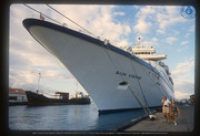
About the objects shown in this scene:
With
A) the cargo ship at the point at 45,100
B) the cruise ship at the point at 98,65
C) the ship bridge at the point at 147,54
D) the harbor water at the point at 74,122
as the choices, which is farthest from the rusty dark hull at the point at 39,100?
the cruise ship at the point at 98,65

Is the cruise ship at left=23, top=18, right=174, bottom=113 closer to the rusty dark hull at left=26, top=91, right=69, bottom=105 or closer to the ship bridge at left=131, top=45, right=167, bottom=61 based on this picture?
the ship bridge at left=131, top=45, right=167, bottom=61

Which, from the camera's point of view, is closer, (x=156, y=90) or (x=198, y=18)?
(x=198, y=18)

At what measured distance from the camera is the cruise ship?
8.73 metres

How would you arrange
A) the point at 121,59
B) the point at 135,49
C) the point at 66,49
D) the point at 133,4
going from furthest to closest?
1. the point at 135,49
2. the point at 121,59
3. the point at 66,49
4. the point at 133,4

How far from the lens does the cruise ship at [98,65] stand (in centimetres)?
→ 873

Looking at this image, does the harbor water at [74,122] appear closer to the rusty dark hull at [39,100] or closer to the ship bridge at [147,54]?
the ship bridge at [147,54]

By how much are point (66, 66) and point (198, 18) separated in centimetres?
795

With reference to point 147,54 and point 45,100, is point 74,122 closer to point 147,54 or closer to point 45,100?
point 147,54

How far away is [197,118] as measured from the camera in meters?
3.57

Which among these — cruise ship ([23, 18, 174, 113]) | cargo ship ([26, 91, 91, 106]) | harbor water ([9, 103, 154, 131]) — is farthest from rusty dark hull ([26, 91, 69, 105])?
cruise ship ([23, 18, 174, 113])

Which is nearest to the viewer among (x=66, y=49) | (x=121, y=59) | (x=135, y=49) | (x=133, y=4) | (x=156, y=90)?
(x=133, y=4)

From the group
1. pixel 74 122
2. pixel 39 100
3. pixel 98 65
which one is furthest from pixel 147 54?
pixel 39 100

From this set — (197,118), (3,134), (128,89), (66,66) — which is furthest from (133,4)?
(128,89)

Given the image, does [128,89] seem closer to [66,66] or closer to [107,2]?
[66,66]
